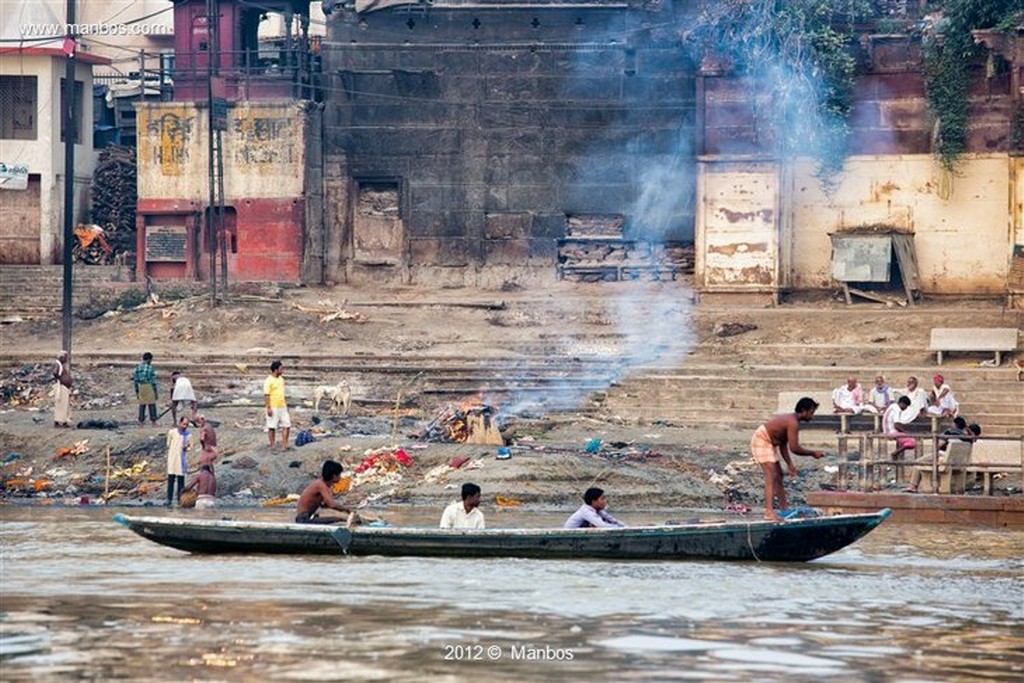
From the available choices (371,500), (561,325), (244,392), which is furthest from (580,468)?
(561,325)

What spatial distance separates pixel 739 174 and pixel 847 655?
76.2 ft

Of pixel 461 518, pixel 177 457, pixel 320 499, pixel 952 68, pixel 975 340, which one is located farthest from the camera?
pixel 952 68

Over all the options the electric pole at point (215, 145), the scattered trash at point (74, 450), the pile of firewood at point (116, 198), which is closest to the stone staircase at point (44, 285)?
the pile of firewood at point (116, 198)

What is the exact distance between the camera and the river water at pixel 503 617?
15859mm

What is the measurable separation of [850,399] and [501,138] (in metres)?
12.9

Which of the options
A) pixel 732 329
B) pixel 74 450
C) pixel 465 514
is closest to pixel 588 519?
pixel 465 514

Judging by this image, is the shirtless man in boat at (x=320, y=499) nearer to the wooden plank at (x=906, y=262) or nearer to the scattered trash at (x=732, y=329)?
the scattered trash at (x=732, y=329)

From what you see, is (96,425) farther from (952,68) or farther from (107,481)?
(952,68)

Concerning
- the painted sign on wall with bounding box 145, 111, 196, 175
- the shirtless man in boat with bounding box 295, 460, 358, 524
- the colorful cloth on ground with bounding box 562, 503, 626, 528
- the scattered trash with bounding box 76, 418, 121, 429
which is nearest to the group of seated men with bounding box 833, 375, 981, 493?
the colorful cloth on ground with bounding box 562, 503, 626, 528

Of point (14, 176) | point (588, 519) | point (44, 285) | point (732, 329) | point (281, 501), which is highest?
point (14, 176)

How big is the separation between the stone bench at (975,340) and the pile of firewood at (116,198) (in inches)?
674

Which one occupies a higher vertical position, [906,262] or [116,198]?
[116,198]

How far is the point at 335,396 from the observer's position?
112 feet

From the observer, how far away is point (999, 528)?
2573 centimetres
